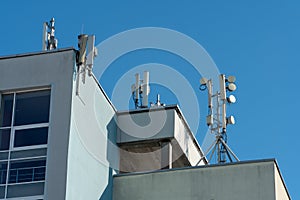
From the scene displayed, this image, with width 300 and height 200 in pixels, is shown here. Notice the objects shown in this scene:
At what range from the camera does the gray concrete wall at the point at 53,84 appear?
71.2ft

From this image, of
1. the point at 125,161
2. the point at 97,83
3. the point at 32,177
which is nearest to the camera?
the point at 32,177

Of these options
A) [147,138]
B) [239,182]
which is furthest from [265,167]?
[147,138]

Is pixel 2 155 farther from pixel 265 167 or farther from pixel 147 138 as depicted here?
pixel 265 167

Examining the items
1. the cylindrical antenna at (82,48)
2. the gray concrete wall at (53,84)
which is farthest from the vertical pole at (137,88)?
the gray concrete wall at (53,84)

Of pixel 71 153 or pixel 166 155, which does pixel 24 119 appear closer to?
pixel 71 153

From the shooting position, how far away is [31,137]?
2264 cm

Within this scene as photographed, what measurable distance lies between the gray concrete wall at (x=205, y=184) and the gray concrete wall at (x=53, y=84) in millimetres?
3080

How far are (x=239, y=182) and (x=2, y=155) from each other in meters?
6.18

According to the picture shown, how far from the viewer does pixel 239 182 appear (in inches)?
919

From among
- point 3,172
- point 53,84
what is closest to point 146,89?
point 53,84

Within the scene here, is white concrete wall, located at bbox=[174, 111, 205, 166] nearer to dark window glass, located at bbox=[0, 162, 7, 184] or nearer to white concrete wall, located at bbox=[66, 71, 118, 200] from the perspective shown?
white concrete wall, located at bbox=[66, 71, 118, 200]

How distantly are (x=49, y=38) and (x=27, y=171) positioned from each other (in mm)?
4241

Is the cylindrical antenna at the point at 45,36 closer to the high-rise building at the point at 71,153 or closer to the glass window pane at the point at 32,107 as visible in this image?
the high-rise building at the point at 71,153

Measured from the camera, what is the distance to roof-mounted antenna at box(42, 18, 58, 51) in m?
24.5
